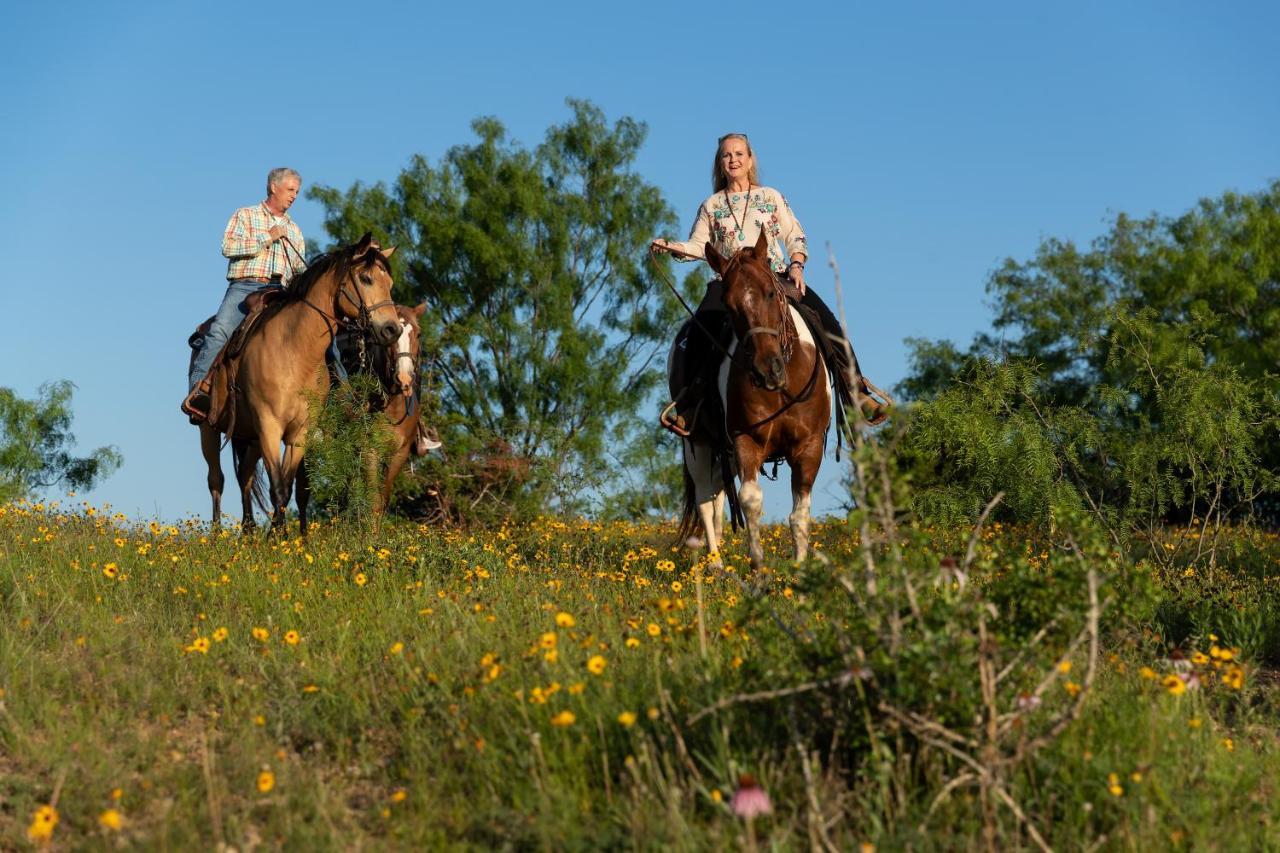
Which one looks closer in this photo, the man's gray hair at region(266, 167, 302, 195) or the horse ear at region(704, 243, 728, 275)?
the horse ear at region(704, 243, 728, 275)

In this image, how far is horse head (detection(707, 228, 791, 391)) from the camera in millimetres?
9078

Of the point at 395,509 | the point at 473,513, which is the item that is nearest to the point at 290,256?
the point at 473,513

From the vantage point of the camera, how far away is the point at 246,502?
14.2 m

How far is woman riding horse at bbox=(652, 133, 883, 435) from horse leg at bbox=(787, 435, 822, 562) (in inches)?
28.9

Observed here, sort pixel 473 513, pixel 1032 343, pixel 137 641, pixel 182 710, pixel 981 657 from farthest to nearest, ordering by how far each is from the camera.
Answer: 1. pixel 1032 343
2. pixel 473 513
3. pixel 137 641
4. pixel 182 710
5. pixel 981 657

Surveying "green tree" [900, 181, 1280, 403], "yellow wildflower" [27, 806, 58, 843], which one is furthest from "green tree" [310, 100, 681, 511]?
"yellow wildflower" [27, 806, 58, 843]

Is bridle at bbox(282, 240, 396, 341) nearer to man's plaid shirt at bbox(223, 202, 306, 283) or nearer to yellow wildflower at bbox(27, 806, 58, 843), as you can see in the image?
man's plaid shirt at bbox(223, 202, 306, 283)

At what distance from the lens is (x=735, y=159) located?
10.7 metres

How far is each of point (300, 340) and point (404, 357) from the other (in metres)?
1.08

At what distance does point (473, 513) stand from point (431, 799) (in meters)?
23.5

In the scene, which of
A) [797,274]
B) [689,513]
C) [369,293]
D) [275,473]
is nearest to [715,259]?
[797,274]

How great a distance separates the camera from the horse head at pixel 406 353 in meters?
12.0

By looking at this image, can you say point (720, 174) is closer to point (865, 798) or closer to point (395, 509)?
point (865, 798)

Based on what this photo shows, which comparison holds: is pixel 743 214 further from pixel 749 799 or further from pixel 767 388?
pixel 749 799
